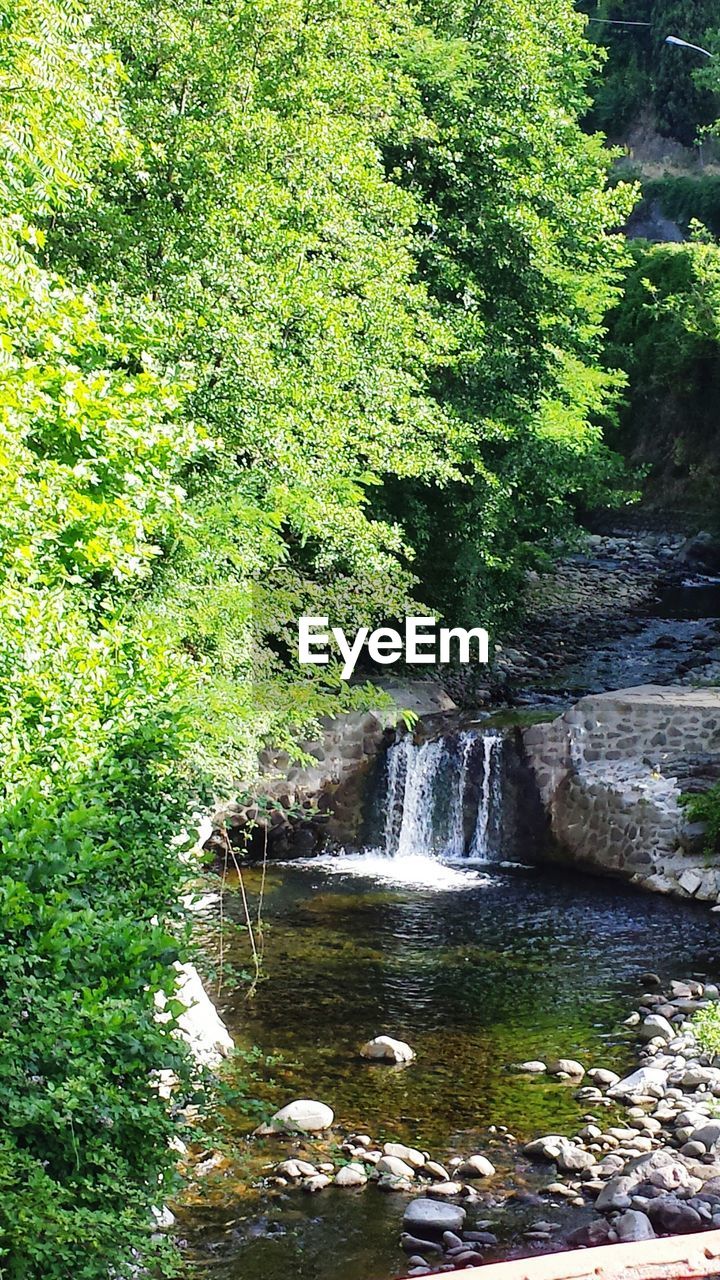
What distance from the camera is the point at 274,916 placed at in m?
12.7

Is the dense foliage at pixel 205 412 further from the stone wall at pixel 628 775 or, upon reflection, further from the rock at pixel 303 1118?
the stone wall at pixel 628 775

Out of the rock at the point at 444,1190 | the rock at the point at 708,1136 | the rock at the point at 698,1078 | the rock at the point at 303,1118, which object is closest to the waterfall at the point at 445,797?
the rock at the point at 698,1078

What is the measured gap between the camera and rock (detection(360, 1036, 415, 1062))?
9.22 meters

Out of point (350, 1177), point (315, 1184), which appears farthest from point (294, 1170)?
point (350, 1177)

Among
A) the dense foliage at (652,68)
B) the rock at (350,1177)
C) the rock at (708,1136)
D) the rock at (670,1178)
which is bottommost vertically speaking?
the rock at (350,1177)

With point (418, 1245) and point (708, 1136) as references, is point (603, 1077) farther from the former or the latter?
point (418, 1245)

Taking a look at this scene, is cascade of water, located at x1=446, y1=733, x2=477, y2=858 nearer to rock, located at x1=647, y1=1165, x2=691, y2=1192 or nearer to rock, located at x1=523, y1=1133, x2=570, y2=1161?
rock, located at x1=523, y1=1133, x2=570, y2=1161

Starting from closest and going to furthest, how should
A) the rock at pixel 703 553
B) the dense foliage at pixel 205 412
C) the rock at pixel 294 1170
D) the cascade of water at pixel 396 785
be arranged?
the dense foliage at pixel 205 412, the rock at pixel 294 1170, the cascade of water at pixel 396 785, the rock at pixel 703 553

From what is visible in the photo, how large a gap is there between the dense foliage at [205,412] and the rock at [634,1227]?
7.79 ft

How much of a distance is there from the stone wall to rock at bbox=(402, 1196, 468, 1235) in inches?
288

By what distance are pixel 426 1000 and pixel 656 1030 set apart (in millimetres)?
1801

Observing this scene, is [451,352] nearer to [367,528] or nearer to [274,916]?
[367,528]

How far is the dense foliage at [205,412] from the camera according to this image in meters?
5.22

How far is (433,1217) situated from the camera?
6.85 metres
